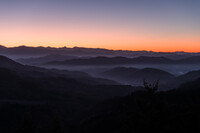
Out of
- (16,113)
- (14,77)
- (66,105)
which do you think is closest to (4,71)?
(14,77)

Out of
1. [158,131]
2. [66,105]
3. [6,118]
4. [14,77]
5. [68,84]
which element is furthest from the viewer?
[68,84]

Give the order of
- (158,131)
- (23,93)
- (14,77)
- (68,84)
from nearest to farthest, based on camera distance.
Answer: (158,131) < (23,93) < (14,77) < (68,84)

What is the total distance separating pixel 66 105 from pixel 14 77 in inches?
2926

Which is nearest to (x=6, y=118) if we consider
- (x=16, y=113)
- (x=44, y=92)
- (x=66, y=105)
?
(x=16, y=113)

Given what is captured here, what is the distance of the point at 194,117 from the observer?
15.5 meters

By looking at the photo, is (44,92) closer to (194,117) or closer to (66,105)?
(66,105)

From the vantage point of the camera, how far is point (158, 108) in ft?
47.7

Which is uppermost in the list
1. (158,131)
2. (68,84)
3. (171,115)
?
(171,115)

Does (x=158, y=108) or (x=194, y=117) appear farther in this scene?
(x=194, y=117)

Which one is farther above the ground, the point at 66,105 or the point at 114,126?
the point at 114,126

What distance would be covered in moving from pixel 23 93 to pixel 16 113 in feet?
169

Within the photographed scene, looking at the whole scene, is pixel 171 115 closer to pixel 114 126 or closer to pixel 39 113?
pixel 114 126

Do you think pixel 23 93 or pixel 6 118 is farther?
pixel 23 93

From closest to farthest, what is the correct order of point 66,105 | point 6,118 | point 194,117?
point 194,117 → point 6,118 → point 66,105
